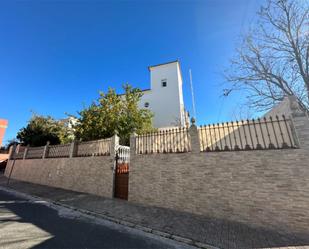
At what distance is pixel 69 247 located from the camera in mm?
3826

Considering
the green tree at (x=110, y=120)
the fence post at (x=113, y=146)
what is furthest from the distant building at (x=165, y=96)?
the fence post at (x=113, y=146)

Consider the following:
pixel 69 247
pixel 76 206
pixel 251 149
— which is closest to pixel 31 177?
pixel 76 206

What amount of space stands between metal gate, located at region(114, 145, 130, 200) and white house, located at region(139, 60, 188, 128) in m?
9.01

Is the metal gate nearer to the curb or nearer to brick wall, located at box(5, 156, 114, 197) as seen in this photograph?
brick wall, located at box(5, 156, 114, 197)

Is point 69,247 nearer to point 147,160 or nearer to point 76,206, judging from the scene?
point 76,206

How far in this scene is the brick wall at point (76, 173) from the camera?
893 centimetres

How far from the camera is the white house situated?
17734mm

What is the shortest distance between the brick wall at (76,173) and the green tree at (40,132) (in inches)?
160

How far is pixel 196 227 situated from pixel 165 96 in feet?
49.0

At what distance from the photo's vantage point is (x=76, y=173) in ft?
34.2

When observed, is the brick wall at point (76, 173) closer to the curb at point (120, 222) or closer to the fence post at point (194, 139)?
the curb at point (120, 222)

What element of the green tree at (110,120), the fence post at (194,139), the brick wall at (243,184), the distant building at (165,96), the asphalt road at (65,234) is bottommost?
the asphalt road at (65,234)

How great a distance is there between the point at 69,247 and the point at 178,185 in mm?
4117

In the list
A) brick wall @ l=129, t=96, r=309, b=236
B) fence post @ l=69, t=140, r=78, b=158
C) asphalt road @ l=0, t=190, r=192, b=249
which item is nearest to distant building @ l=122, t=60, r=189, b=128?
fence post @ l=69, t=140, r=78, b=158
